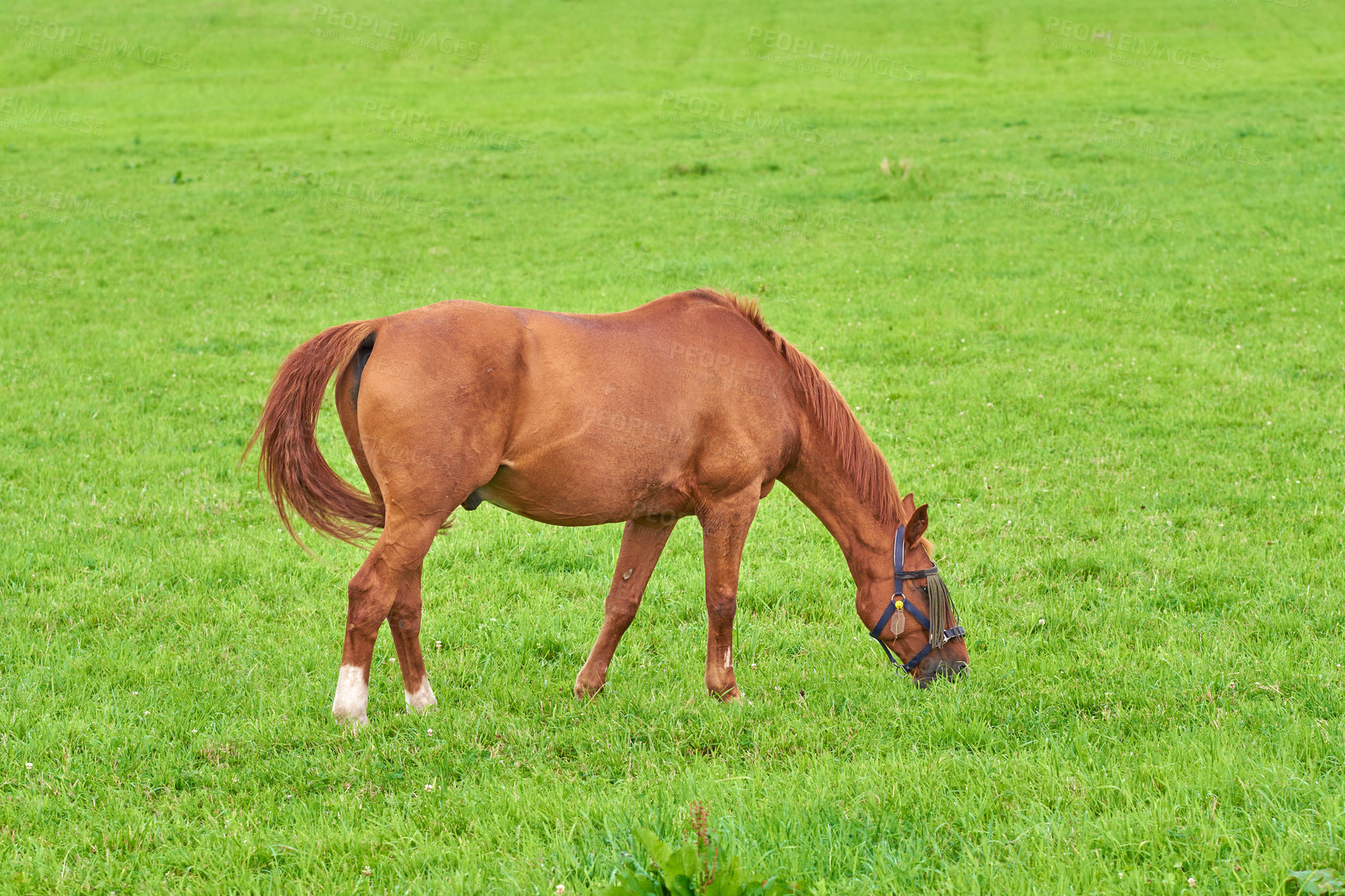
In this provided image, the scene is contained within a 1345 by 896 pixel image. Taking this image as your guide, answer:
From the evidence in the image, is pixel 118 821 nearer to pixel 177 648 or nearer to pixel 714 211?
pixel 177 648

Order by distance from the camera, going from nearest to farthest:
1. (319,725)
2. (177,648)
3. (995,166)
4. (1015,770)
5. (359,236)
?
(1015,770)
(319,725)
(177,648)
(359,236)
(995,166)

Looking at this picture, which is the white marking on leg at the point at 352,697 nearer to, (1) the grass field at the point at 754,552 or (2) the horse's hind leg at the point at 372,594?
(2) the horse's hind leg at the point at 372,594

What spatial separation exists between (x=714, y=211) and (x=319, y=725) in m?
18.6

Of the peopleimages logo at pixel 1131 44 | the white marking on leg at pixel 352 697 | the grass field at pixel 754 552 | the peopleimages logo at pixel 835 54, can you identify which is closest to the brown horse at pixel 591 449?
the white marking on leg at pixel 352 697

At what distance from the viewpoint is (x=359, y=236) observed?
21.7 metres

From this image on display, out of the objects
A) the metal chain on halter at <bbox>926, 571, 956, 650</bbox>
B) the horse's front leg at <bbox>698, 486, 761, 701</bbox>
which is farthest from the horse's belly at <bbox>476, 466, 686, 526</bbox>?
the metal chain on halter at <bbox>926, 571, 956, 650</bbox>

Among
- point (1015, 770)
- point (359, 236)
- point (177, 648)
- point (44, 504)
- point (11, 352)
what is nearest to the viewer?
point (1015, 770)

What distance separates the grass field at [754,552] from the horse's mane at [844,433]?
1.02m

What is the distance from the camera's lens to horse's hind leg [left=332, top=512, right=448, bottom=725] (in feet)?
18.2

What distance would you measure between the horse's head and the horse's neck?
10 cm

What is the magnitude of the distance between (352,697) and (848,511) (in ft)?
10.1

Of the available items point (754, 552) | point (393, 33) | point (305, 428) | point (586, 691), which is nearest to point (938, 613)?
point (586, 691)

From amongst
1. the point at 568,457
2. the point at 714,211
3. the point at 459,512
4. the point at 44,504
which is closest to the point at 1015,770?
the point at 568,457

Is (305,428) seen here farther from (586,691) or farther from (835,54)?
(835,54)
